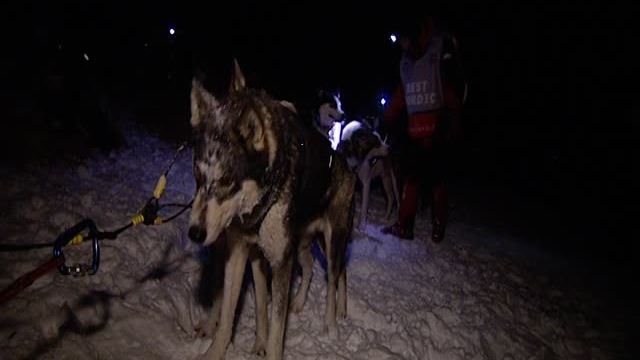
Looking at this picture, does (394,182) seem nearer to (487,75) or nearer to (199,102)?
(199,102)

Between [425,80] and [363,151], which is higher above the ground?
[425,80]

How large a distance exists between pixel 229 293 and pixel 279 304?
1.44 feet

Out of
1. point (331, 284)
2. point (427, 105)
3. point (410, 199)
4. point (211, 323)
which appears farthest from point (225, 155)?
point (410, 199)

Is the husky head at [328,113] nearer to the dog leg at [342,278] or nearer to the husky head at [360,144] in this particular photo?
the husky head at [360,144]

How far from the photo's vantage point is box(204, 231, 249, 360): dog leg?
11.5ft

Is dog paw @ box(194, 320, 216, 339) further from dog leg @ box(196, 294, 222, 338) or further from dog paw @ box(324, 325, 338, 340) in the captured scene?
dog paw @ box(324, 325, 338, 340)

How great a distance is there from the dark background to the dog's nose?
881 centimetres

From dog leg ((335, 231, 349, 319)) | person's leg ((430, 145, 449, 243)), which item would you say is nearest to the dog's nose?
dog leg ((335, 231, 349, 319))

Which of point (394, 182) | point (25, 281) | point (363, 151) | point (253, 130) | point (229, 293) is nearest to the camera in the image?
point (25, 281)

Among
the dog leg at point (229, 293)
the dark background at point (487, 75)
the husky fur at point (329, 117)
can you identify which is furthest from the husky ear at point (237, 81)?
the dark background at point (487, 75)

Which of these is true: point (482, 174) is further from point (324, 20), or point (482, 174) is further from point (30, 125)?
point (30, 125)

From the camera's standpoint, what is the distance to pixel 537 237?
1025 cm

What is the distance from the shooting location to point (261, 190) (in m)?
2.87

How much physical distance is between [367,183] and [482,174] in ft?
41.0
